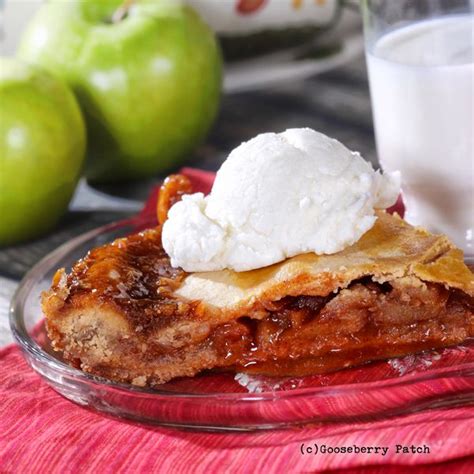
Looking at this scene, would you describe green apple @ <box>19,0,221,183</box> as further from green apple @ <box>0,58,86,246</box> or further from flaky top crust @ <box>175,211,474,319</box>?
flaky top crust @ <box>175,211,474,319</box>

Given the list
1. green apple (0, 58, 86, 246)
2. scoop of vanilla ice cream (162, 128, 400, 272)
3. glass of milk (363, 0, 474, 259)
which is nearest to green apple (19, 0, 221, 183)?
green apple (0, 58, 86, 246)

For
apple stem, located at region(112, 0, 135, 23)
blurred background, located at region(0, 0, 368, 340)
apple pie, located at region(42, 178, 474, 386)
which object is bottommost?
blurred background, located at region(0, 0, 368, 340)

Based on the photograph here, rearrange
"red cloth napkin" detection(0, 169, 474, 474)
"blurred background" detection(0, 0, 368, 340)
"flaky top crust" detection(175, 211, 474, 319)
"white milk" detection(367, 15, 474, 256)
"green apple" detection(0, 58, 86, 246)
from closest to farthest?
1. "red cloth napkin" detection(0, 169, 474, 474)
2. "flaky top crust" detection(175, 211, 474, 319)
3. "white milk" detection(367, 15, 474, 256)
4. "green apple" detection(0, 58, 86, 246)
5. "blurred background" detection(0, 0, 368, 340)

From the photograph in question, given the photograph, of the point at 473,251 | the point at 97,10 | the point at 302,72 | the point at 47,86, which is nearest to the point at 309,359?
the point at 473,251

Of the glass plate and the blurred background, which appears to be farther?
the blurred background

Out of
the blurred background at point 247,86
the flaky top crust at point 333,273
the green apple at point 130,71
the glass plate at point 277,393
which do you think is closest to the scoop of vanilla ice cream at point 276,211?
the flaky top crust at point 333,273

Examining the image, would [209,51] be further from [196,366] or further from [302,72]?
[196,366]
